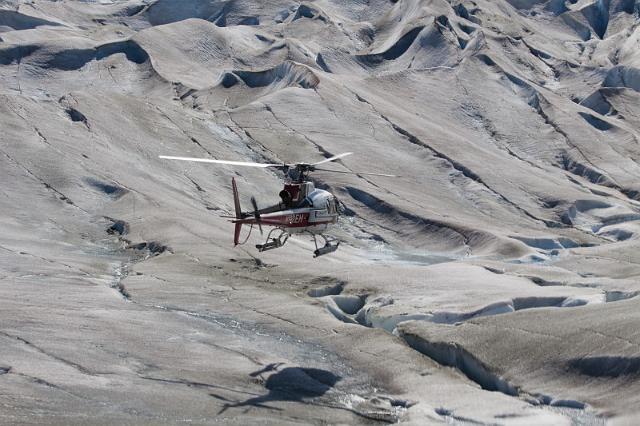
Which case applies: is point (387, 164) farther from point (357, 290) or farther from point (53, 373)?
point (53, 373)

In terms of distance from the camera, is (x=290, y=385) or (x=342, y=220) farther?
(x=342, y=220)

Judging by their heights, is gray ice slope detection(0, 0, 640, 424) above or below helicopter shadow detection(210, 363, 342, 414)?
below

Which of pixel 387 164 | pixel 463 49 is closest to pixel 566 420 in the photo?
pixel 387 164

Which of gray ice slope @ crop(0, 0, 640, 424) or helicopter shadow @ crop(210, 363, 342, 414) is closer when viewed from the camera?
helicopter shadow @ crop(210, 363, 342, 414)

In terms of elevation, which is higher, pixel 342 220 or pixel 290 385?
pixel 290 385
